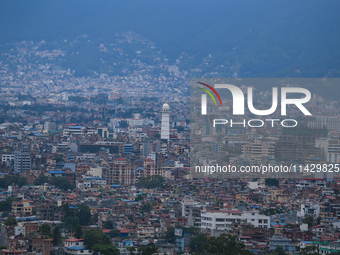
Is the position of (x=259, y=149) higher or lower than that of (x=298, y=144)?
lower

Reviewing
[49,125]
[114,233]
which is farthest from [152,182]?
[49,125]

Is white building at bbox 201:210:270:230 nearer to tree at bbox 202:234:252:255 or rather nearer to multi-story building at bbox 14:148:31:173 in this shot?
tree at bbox 202:234:252:255

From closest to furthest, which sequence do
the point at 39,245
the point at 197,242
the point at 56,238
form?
the point at 39,245, the point at 56,238, the point at 197,242

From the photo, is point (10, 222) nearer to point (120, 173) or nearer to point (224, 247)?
point (224, 247)

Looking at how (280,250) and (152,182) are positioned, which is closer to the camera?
(280,250)

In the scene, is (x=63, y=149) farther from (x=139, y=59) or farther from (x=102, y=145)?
(x=139, y=59)

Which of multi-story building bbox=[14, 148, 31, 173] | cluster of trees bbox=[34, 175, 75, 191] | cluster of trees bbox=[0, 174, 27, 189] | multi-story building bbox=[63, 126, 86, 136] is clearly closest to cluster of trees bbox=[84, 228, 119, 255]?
cluster of trees bbox=[0, 174, 27, 189]

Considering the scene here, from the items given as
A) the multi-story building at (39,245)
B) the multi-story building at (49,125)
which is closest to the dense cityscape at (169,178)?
the multi-story building at (39,245)
